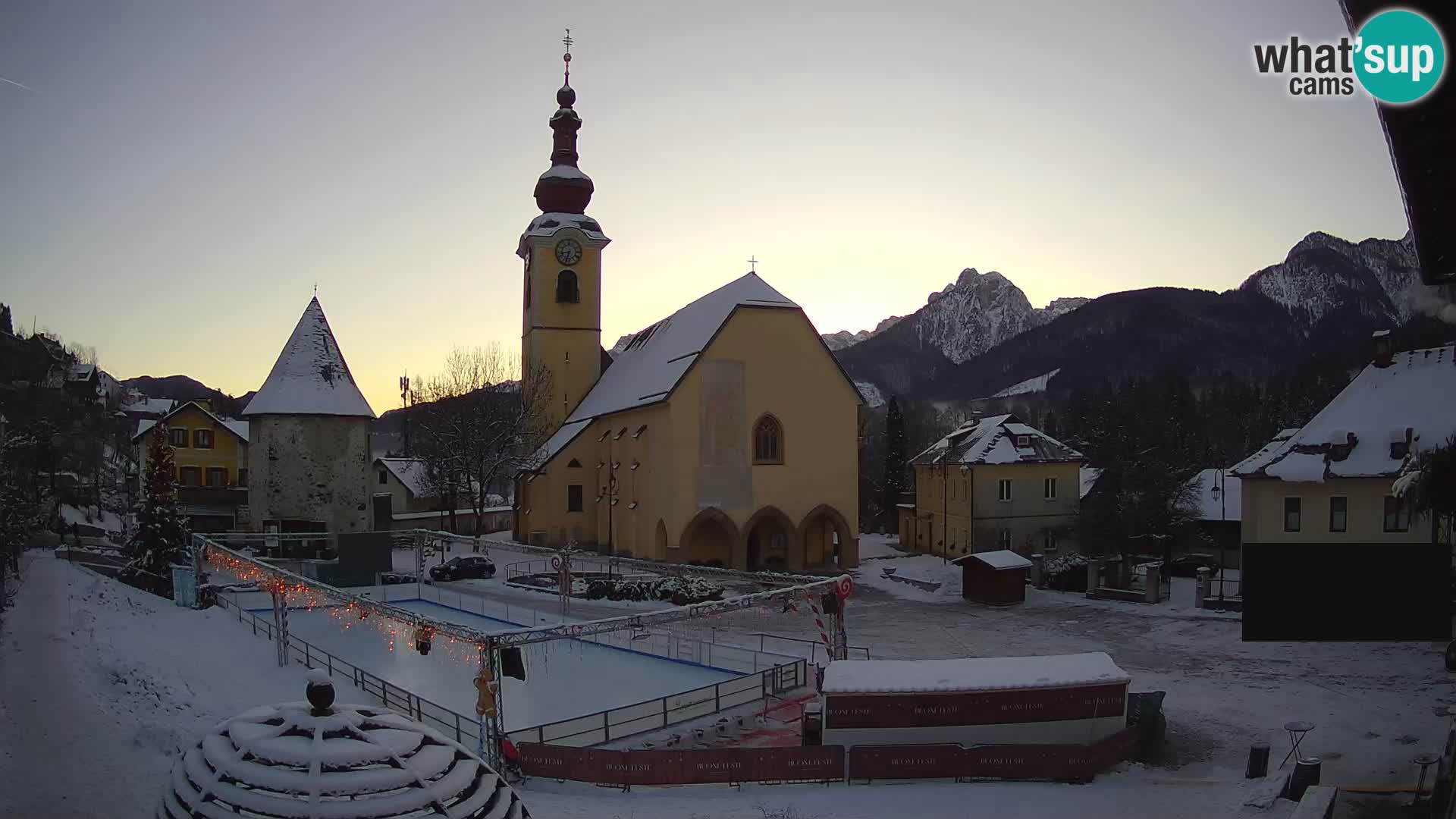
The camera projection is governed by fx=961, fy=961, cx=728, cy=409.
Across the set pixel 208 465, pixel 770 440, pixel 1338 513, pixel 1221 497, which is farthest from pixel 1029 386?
pixel 1338 513

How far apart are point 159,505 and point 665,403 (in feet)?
57.5

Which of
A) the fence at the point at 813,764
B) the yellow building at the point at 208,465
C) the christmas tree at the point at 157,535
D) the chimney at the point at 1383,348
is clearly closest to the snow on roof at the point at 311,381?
the christmas tree at the point at 157,535

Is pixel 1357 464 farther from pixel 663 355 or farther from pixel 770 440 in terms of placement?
pixel 663 355

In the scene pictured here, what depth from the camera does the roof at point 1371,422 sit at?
80.5 feet

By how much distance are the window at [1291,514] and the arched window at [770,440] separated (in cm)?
1817

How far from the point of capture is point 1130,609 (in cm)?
2895

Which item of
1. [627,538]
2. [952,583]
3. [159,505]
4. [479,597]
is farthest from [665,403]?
[159,505]

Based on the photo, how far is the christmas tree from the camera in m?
27.9

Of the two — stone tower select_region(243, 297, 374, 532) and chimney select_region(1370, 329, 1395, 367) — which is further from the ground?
chimney select_region(1370, 329, 1395, 367)

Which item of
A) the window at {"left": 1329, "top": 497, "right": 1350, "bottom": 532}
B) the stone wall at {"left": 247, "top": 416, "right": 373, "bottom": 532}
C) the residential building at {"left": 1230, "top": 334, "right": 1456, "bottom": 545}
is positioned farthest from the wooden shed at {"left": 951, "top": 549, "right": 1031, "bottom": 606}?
the stone wall at {"left": 247, "top": 416, "right": 373, "bottom": 532}

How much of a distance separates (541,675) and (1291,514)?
20399 millimetres

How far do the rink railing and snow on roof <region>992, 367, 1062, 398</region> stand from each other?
15647cm

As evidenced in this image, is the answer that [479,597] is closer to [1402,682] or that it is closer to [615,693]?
[615,693]

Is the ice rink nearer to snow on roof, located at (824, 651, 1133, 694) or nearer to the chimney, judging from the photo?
snow on roof, located at (824, 651, 1133, 694)
